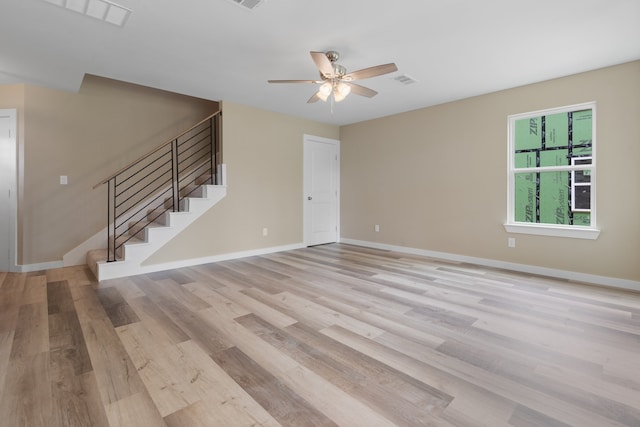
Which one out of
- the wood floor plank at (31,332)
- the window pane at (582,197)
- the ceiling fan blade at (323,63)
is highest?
the ceiling fan blade at (323,63)

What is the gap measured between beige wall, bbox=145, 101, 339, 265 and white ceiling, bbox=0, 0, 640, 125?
104 cm

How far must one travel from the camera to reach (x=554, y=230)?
3.93 metres

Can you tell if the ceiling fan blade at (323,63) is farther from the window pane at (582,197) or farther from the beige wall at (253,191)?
the window pane at (582,197)

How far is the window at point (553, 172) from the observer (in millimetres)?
3805

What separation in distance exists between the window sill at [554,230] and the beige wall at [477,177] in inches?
2.9

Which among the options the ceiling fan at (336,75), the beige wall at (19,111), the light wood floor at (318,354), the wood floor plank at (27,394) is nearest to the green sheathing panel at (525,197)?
the light wood floor at (318,354)

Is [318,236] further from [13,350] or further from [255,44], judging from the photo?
[13,350]

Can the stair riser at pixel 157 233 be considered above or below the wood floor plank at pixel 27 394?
above

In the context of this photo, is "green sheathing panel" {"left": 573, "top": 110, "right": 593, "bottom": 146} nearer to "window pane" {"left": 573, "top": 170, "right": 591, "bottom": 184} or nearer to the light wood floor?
"window pane" {"left": 573, "top": 170, "right": 591, "bottom": 184}

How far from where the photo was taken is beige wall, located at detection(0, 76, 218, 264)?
4.14 metres

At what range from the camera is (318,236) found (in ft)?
20.7

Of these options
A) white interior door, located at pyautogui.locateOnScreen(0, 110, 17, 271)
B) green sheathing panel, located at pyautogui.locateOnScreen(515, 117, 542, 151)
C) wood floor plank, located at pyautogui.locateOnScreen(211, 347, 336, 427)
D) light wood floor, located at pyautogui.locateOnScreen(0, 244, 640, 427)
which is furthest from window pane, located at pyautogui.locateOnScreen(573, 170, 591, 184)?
white interior door, located at pyautogui.locateOnScreen(0, 110, 17, 271)

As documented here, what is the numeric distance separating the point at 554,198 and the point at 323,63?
3699 millimetres

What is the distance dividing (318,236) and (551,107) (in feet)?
14.0
